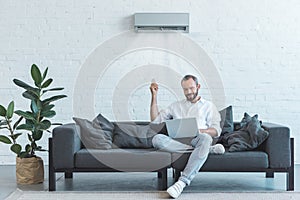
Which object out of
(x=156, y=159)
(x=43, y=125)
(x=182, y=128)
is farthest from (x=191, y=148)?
(x=43, y=125)

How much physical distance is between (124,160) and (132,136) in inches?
21.1

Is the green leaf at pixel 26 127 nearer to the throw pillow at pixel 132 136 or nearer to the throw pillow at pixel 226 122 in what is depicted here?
the throw pillow at pixel 132 136

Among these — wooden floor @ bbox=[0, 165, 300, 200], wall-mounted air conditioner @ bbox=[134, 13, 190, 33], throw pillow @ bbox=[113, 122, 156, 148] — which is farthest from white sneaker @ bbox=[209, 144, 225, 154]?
wall-mounted air conditioner @ bbox=[134, 13, 190, 33]

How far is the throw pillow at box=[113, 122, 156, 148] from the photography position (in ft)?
15.3

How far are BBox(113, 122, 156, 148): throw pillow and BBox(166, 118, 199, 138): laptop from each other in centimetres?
32

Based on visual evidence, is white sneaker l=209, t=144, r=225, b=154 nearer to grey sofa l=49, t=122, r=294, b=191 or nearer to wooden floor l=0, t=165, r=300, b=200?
grey sofa l=49, t=122, r=294, b=191

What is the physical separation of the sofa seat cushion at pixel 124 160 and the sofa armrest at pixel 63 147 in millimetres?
94

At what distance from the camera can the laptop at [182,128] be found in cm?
441

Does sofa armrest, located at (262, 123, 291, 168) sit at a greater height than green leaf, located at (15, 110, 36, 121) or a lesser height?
lesser

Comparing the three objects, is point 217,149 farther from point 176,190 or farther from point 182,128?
point 176,190

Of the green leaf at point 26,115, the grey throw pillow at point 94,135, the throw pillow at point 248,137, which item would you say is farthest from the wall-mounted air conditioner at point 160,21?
the green leaf at point 26,115

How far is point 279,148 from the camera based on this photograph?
4.28m

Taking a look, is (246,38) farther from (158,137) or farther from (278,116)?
(158,137)

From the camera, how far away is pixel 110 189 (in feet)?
14.5
